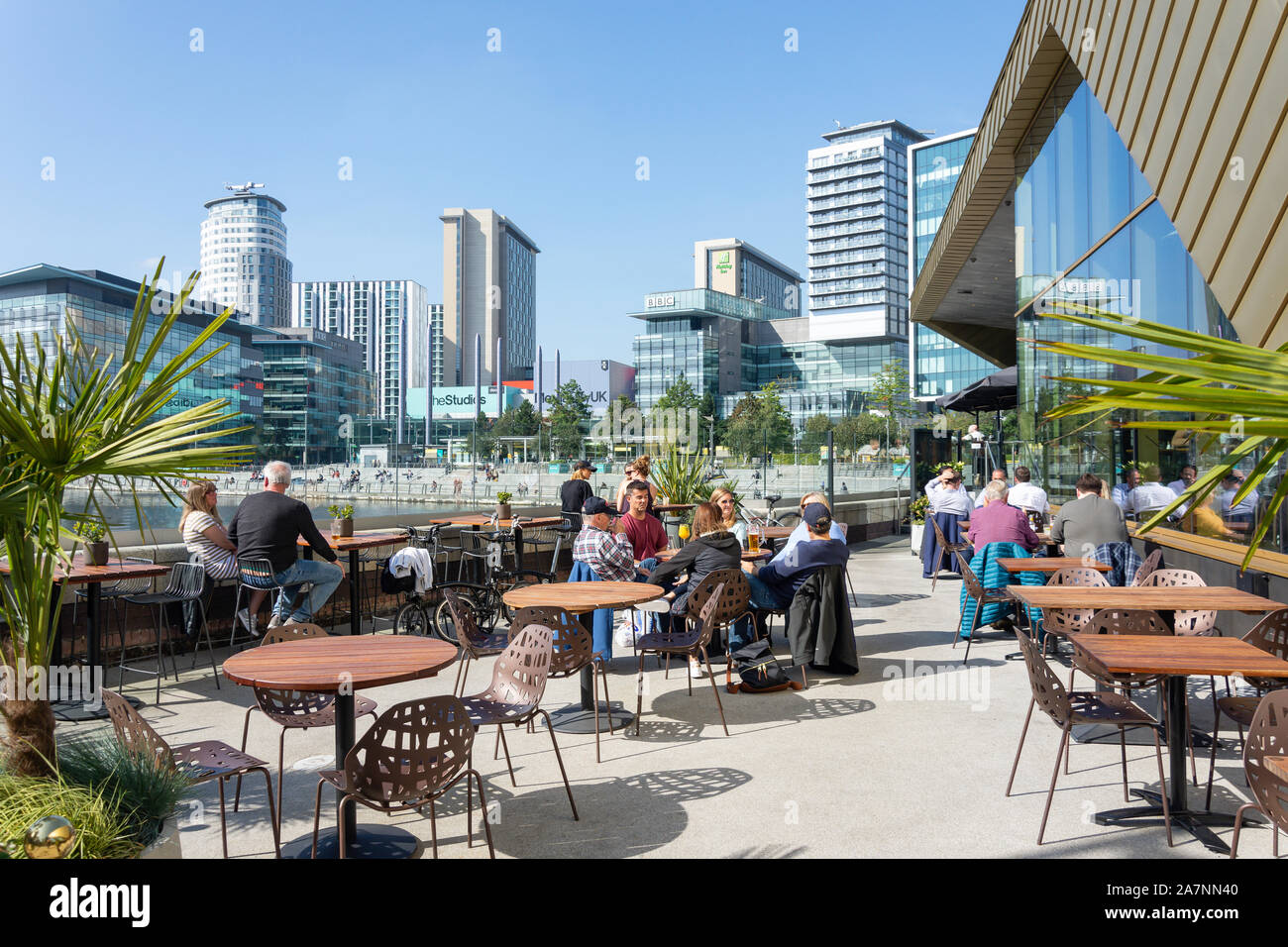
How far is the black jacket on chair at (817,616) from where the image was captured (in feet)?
21.0

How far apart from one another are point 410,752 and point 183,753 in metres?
1.11

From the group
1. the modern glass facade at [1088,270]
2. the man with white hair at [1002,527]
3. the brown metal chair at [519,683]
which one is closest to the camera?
the brown metal chair at [519,683]

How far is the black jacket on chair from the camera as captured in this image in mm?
6395

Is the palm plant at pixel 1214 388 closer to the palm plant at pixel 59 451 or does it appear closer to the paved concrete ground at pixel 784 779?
the palm plant at pixel 59 451

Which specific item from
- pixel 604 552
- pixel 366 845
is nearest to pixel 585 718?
pixel 604 552

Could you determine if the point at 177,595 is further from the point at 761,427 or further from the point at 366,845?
the point at 761,427

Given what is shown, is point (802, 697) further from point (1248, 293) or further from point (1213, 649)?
point (1248, 293)

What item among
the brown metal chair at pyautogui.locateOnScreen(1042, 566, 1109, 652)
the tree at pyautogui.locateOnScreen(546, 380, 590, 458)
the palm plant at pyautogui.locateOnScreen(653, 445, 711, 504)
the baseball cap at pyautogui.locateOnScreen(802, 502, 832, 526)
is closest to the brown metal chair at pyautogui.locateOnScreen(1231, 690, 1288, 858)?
the brown metal chair at pyautogui.locateOnScreen(1042, 566, 1109, 652)

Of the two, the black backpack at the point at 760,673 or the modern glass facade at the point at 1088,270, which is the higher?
the modern glass facade at the point at 1088,270

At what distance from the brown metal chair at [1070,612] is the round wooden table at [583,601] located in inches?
93.4

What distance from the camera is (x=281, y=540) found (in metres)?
6.64

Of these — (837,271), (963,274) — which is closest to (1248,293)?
(963,274)

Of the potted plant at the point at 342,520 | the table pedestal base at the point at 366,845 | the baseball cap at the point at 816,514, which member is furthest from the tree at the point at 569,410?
the table pedestal base at the point at 366,845

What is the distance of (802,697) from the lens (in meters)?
6.09
